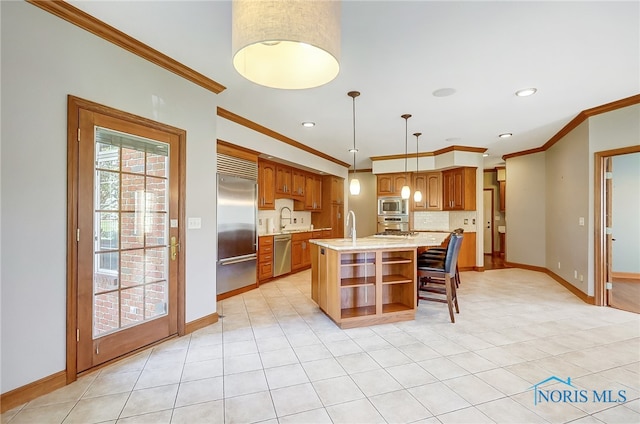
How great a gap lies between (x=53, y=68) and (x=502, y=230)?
401 inches

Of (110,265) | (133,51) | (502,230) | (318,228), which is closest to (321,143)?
(318,228)

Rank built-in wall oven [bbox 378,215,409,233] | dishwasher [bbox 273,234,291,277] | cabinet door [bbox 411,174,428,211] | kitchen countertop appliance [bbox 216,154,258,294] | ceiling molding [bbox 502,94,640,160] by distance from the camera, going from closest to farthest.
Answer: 1. ceiling molding [bbox 502,94,640,160]
2. kitchen countertop appliance [bbox 216,154,258,294]
3. dishwasher [bbox 273,234,291,277]
4. cabinet door [bbox 411,174,428,211]
5. built-in wall oven [bbox 378,215,409,233]

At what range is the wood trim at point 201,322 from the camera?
10.0 ft

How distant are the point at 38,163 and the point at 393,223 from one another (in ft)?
21.1

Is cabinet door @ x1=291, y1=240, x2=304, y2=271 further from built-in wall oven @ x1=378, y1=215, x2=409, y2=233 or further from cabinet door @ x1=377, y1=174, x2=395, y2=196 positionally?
cabinet door @ x1=377, y1=174, x2=395, y2=196

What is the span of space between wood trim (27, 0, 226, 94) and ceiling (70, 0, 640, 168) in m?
0.07

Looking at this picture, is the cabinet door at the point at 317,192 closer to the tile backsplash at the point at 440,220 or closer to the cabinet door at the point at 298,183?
the cabinet door at the point at 298,183

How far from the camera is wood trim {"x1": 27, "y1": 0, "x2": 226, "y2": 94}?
2.05 m

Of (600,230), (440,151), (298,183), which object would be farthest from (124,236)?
(440,151)

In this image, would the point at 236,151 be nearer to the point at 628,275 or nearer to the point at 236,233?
the point at 236,233

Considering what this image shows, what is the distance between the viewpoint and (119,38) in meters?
2.40

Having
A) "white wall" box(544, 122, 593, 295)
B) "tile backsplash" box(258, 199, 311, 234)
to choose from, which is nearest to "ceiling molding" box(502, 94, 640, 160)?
"white wall" box(544, 122, 593, 295)

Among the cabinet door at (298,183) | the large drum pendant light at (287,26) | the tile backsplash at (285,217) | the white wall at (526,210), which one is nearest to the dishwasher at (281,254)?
the tile backsplash at (285,217)

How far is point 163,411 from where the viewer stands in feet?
6.04
